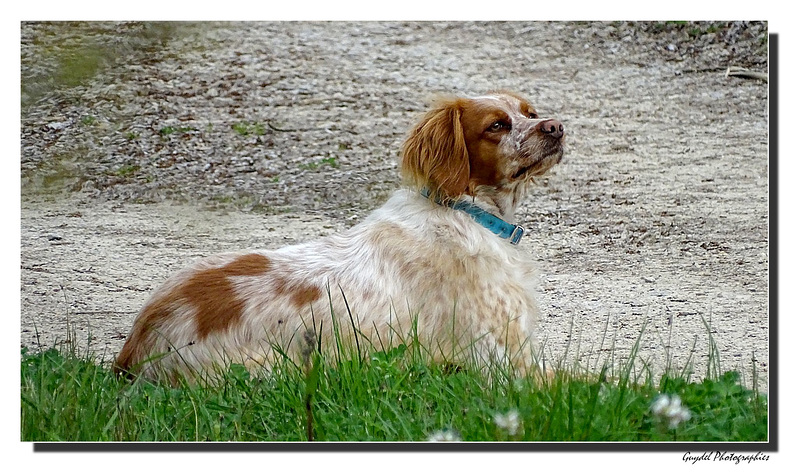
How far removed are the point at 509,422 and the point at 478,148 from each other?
134 cm

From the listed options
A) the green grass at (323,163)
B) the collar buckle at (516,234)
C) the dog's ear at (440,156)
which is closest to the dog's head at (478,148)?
the dog's ear at (440,156)

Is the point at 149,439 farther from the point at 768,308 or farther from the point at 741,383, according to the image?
the point at 768,308

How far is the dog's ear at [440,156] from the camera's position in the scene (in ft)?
15.3

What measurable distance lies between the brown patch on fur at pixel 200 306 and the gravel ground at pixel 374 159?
450mm

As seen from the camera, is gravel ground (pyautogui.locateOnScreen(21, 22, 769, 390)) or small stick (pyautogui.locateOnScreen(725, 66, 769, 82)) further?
small stick (pyautogui.locateOnScreen(725, 66, 769, 82))

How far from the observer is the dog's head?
4629 mm

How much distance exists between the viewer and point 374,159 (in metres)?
6.63

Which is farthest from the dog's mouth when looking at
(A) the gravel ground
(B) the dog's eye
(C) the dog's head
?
(A) the gravel ground

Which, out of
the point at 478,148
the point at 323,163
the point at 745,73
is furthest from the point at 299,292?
the point at 745,73

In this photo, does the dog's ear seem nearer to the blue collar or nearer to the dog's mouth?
the blue collar

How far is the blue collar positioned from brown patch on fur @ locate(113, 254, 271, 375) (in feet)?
2.78

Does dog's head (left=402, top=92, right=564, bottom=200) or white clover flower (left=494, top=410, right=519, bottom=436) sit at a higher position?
dog's head (left=402, top=92, right=564, bottom=200)

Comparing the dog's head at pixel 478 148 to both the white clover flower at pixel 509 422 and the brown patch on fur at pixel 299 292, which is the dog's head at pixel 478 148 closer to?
the brown patch on fur at pixel 299 292

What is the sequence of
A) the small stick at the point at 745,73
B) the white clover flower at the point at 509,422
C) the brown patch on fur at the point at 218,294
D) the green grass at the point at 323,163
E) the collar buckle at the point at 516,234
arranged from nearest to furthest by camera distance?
the white clover flower at the point at 509,422 → the brown patch on fur at the point at 218,294 → the collar buckle at the point at 516,234 → the small stick at the point at 745,73 → the green grass at the point at 323,163
